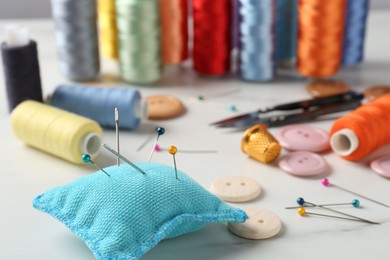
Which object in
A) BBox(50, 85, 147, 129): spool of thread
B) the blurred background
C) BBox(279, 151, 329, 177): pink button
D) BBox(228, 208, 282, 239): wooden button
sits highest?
the blurred background

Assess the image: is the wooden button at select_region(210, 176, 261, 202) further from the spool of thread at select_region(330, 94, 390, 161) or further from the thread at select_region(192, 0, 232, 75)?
the thread at select_region(192, 0, 232, 75)

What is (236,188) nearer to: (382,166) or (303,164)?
(303,164)

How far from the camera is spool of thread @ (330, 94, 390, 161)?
101 centimetres

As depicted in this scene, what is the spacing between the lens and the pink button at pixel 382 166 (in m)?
0.98

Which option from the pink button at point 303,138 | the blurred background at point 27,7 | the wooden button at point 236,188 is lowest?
the wooden button at point 236,188

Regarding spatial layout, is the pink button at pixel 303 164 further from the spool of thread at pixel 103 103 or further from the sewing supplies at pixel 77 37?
the sewing supplies at pixel 77 37

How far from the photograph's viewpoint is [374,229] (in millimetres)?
849

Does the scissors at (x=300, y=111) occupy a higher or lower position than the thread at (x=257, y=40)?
lower

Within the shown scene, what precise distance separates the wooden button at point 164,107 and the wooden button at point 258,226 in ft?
1.16

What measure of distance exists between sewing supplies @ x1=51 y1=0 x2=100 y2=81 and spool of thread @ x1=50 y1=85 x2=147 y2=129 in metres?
0.17

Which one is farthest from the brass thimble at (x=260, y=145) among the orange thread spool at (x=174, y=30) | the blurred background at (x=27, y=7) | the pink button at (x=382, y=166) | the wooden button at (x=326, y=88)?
the blurred background at (x=27, y=7)

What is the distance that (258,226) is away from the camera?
844mm

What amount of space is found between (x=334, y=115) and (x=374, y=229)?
1.18 feet

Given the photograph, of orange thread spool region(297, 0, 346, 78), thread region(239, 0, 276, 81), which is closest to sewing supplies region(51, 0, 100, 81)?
thread region(239, 0, 276, 81)
